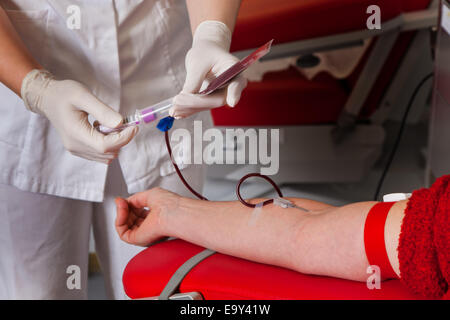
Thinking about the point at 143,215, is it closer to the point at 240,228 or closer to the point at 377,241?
the point at 240,228

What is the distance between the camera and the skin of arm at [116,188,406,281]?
724mm

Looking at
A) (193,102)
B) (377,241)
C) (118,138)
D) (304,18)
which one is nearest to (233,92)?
(193,102)

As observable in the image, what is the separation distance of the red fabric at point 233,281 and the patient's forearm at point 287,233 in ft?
0.05

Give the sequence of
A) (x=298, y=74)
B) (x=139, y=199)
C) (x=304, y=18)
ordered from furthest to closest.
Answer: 1. (x=298, y=74)
2. (x=304, y=18)
3. (x=139, y=199)

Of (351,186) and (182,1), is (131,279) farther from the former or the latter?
(351,186)

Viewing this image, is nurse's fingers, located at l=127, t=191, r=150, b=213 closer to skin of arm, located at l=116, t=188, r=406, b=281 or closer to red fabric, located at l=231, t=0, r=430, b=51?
skin of arm, located at l=116, t=188, r=406, b=281

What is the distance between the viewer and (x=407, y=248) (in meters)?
0.65

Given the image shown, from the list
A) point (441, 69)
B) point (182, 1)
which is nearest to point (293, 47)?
point (441, 69)

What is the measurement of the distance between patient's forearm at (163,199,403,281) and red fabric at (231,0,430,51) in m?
1.14

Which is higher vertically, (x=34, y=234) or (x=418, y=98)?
(x=418, y=98)

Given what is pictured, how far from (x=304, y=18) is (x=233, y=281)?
1383mm

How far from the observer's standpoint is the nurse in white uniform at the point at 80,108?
894mm

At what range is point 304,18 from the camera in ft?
6.20

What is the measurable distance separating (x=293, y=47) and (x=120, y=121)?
1.29m
